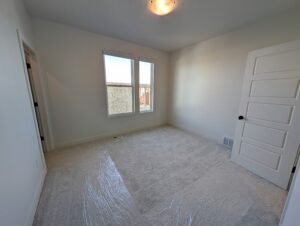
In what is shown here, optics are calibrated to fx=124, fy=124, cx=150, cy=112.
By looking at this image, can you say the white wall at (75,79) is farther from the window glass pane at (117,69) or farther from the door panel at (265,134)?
the door panel at (265,134)

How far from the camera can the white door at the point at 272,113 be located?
165 cm

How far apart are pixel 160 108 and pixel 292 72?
3.23 meters

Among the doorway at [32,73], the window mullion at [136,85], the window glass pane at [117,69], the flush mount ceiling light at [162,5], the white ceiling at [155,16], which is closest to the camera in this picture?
the flush mount ceiling light at [162,5]

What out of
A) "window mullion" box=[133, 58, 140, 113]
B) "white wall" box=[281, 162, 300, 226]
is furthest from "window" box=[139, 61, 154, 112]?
"white wall" box=[281, 162, 300, 226]

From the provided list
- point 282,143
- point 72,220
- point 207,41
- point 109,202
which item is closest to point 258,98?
point 282,143

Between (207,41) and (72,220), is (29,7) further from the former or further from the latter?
(207,41)

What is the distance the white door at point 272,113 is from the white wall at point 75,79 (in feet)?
9.28

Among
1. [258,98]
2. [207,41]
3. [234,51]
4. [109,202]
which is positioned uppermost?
[207,41]

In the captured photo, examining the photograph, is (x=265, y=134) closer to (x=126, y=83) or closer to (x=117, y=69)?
(x=126, y=83)

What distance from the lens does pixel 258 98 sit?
76.9 inches

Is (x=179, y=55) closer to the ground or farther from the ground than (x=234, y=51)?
farther from the ground

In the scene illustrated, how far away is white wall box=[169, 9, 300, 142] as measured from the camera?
A: 215 cm

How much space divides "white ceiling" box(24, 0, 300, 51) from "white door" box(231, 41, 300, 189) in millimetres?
739

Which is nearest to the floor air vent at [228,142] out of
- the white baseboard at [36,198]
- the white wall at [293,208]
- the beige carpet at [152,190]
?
the beige carpet at [152,190]
